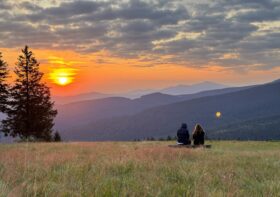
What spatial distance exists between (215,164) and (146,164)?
2.23 metres

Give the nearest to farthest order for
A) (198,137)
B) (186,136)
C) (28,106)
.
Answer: (186,136)
(198,137)
(28,106)

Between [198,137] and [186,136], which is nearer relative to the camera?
[186,136]

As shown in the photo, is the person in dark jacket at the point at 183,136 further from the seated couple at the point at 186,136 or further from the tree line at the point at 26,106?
the tree line at the point at 26,106

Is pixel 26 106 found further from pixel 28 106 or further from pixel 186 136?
pixel 186 136

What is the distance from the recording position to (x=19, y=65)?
176 ft

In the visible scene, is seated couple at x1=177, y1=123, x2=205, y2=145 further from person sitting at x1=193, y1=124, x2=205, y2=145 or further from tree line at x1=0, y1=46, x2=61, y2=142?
tree line at x1=0, y1=46, x2=61, y2=142

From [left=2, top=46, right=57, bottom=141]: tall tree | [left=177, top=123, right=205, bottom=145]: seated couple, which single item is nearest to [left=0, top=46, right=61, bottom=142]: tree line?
[left=2, top=46, right=57, bottom=141]: tall tree

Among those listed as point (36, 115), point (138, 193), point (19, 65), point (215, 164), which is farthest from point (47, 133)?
point (138, 193)

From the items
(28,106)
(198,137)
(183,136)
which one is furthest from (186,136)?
(28,106)

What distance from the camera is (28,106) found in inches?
2052

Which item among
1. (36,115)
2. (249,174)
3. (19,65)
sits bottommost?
(249,174)

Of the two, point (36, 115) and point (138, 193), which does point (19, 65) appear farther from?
point (138, 193)

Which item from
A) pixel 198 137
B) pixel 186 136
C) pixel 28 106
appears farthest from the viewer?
pixel 28 106

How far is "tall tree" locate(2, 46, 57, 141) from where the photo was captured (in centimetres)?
5184
